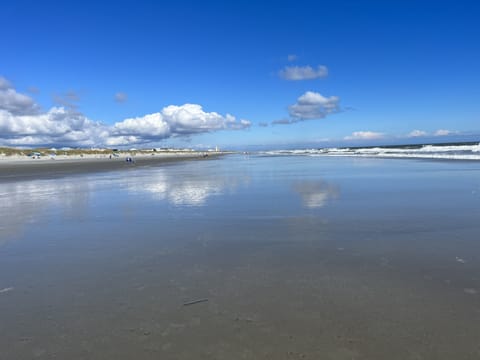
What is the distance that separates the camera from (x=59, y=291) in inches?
181

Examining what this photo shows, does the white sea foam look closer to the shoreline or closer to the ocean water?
the ocean water

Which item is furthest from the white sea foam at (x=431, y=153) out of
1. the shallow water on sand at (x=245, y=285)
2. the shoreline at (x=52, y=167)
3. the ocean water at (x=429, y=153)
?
the shoreline at (x=52, y=167)

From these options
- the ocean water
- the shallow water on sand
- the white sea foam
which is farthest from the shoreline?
the white sea foam

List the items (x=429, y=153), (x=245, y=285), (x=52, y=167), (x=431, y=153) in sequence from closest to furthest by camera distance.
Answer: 1. (x=245, y=285)
2. (x=52, y=167)
3. (x=431, y=153)
4. (x=429, y=153)

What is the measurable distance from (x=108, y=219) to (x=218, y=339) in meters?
7.11

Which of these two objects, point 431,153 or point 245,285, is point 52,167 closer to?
point 245,285

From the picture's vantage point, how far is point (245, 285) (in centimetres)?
464

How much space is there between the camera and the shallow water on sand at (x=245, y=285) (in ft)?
10.8

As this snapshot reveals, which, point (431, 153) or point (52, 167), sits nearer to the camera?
point (52, 167)

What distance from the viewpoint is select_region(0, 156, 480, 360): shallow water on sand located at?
330cm

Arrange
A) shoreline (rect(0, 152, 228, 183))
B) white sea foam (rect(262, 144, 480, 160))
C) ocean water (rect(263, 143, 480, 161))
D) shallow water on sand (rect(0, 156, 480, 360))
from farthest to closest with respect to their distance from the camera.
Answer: ocean water (rect(263, 143, 480, 161)) → white sea foam (rect(262, 144, 480, 160)) → shoreline (rect(0, 152, 228, 183)) → shallow water on sand (rect(0, 156, 480, 360))

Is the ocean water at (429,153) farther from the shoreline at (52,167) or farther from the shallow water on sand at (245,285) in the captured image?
the shoreline at (52,167)

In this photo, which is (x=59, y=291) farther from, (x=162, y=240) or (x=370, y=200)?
(x=370, y=200)

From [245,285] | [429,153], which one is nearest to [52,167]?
[245,285]
